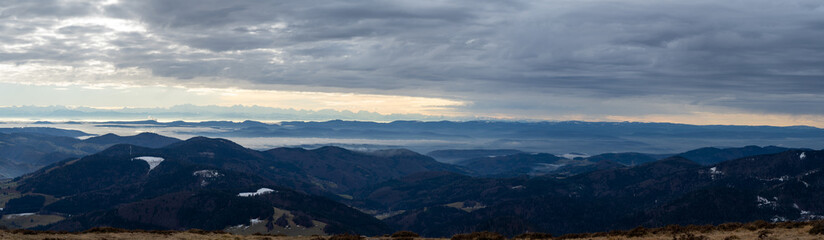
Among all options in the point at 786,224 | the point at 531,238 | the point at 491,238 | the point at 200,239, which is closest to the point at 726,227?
the point at 786,224

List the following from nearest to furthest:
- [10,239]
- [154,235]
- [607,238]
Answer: [10,239]
[607,238]
[154,235]

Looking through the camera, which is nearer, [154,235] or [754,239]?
[754,239]

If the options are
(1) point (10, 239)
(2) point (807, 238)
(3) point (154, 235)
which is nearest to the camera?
(2) point (807, 238)

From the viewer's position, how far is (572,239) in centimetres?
7419

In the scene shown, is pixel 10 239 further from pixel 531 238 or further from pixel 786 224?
pixel 786 224

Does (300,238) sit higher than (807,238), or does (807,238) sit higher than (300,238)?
(807,238)

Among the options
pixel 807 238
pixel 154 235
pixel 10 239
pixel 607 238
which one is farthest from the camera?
pixel 154 235

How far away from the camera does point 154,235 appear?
75.4m

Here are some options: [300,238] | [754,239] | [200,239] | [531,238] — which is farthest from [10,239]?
[754,239]

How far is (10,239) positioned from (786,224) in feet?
294

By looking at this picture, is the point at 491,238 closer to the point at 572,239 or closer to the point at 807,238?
the point at 572,239

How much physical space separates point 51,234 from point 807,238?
85.2m

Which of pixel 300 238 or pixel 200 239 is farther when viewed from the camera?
pixel 300 238

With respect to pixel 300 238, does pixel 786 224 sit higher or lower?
higher
